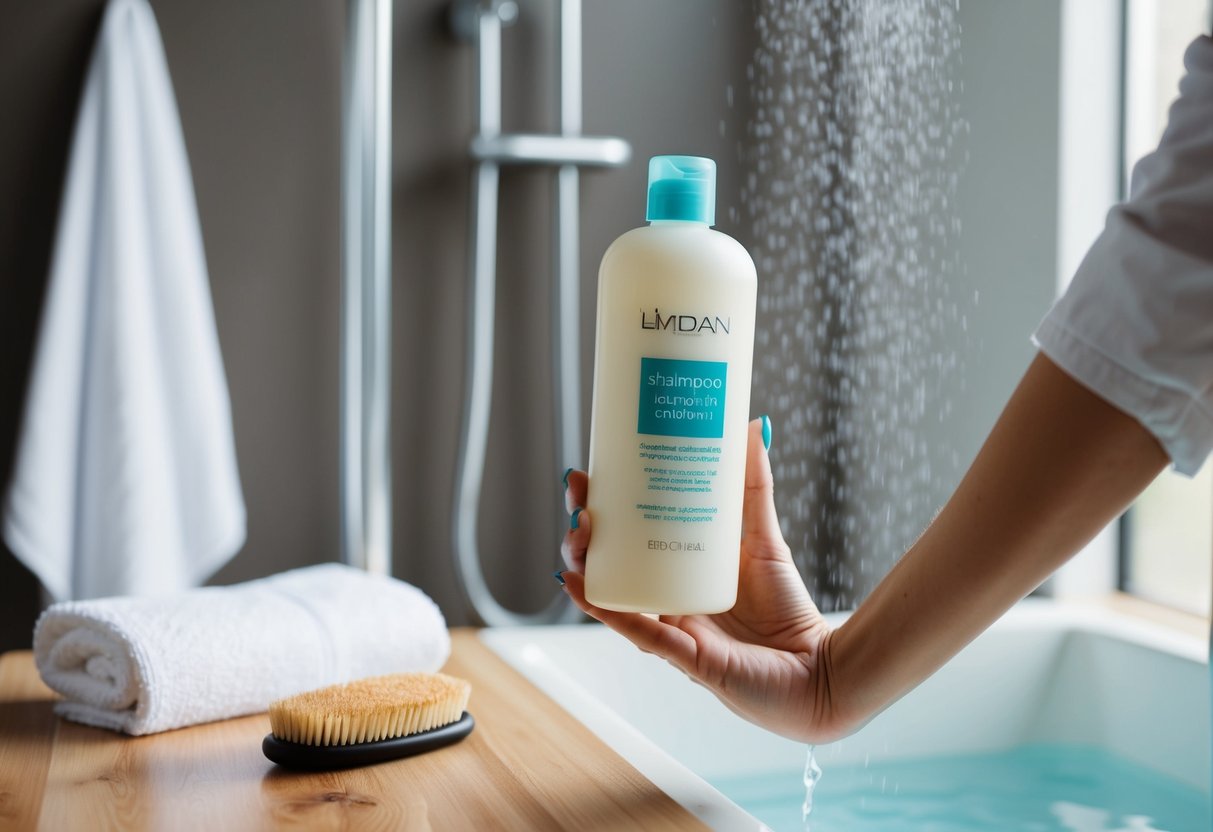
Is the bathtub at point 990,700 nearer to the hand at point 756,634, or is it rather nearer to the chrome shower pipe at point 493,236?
the chrome shower pipe at point 493,236

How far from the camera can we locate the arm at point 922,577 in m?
0.58

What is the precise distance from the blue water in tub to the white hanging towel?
0.64 meters

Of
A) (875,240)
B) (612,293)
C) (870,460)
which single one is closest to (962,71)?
(875,240)

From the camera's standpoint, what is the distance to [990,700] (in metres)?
1.39

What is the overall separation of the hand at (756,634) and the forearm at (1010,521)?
0.16 feet

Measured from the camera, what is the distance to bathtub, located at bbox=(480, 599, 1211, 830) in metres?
1.26

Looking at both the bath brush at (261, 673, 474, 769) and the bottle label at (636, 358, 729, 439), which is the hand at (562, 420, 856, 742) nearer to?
the bottle label at (636, 358, 729, 439)

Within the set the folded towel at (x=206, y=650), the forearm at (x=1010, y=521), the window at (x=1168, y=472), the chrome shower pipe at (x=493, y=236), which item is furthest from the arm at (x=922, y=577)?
the window at (x=1168, y=472)

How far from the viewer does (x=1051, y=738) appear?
1.40 metres

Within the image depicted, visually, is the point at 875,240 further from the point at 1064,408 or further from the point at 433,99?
A: the point at 1064,408

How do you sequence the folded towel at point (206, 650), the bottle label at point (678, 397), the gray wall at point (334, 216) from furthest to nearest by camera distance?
the gray wall at point (334, 216) < the folded towel at point (206, 650) < the bottle label at point (678, 397)

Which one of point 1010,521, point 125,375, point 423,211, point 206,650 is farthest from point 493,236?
point 1010,521

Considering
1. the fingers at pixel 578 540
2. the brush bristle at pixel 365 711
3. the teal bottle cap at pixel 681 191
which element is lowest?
the brush bristle at pixel 365 711

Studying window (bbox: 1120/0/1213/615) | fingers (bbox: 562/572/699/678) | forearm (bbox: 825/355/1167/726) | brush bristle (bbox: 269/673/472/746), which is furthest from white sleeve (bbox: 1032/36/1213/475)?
window (bbox: 1120/0/1213/615)
